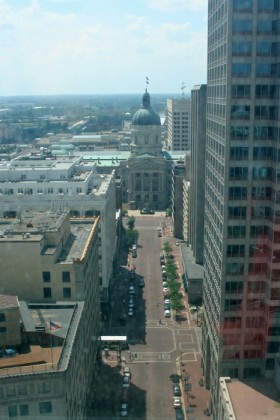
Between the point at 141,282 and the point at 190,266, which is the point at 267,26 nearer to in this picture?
the point at 190,266

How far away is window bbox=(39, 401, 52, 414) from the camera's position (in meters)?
17.9

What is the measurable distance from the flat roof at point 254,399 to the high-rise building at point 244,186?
91cm

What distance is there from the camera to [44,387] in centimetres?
1783

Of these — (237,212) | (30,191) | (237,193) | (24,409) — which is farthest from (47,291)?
(30,191)

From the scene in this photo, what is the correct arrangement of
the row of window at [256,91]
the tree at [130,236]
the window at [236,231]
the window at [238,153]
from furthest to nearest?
the tree at [130,236] < the window at [236,231] < the window at [238,153] < the row of window at [256,91]

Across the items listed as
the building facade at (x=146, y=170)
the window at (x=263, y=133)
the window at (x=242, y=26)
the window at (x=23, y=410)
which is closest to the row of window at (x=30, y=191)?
the window at (x=263, y=133)

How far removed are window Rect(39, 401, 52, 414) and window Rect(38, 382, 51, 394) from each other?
1.41 feet

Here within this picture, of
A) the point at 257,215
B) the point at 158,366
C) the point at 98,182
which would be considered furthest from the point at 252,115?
the point at 98,182

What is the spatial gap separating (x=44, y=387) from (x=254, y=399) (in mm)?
11201

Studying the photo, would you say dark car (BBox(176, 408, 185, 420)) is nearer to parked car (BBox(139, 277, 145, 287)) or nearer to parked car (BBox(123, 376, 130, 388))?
parked car (BBox(123, 376, 130, 388))

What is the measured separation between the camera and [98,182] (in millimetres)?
45062

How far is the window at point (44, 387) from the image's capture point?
699 inches

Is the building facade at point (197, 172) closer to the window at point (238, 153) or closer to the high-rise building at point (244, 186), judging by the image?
the high-rise building at point (244, 186)

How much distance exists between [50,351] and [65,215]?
1065 centimetres
